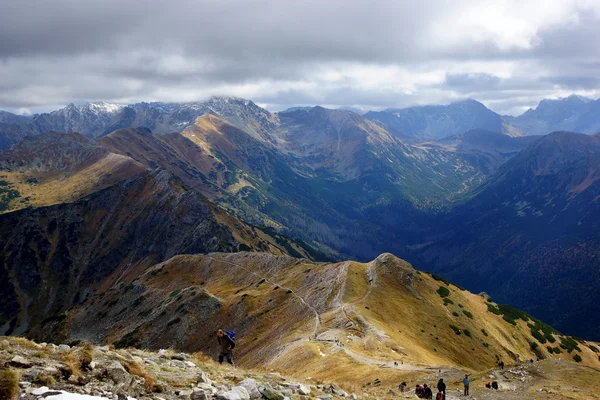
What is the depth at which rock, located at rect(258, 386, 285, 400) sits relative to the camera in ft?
77.2

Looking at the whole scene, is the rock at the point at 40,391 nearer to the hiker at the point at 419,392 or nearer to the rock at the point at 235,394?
the rock at the point at 235,394

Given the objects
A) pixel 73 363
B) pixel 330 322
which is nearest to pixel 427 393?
pixel 73 363

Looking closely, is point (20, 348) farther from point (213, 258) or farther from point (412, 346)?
point (213, 258)

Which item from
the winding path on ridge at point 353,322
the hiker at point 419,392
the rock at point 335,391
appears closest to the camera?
the rock at point 335,391

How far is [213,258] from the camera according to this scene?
160 meters

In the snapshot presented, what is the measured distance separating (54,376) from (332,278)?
95.6 meters

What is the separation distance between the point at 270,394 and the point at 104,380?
9.24 metres

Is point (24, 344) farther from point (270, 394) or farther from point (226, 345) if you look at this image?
point (226, 345)

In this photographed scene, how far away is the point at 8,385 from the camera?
15.9 meters

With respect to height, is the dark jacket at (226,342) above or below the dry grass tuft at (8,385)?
below

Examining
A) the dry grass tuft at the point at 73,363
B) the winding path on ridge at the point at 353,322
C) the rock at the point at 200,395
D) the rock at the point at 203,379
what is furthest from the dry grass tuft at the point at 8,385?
the winding path on ridge at the point at 353,322

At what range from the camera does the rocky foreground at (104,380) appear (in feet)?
56.2

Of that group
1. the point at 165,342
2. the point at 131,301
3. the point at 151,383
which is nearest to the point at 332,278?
the point at 165,342

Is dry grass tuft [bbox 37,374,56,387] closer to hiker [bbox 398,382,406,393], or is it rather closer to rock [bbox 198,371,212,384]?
rock [bbox 198,371,212,384]
